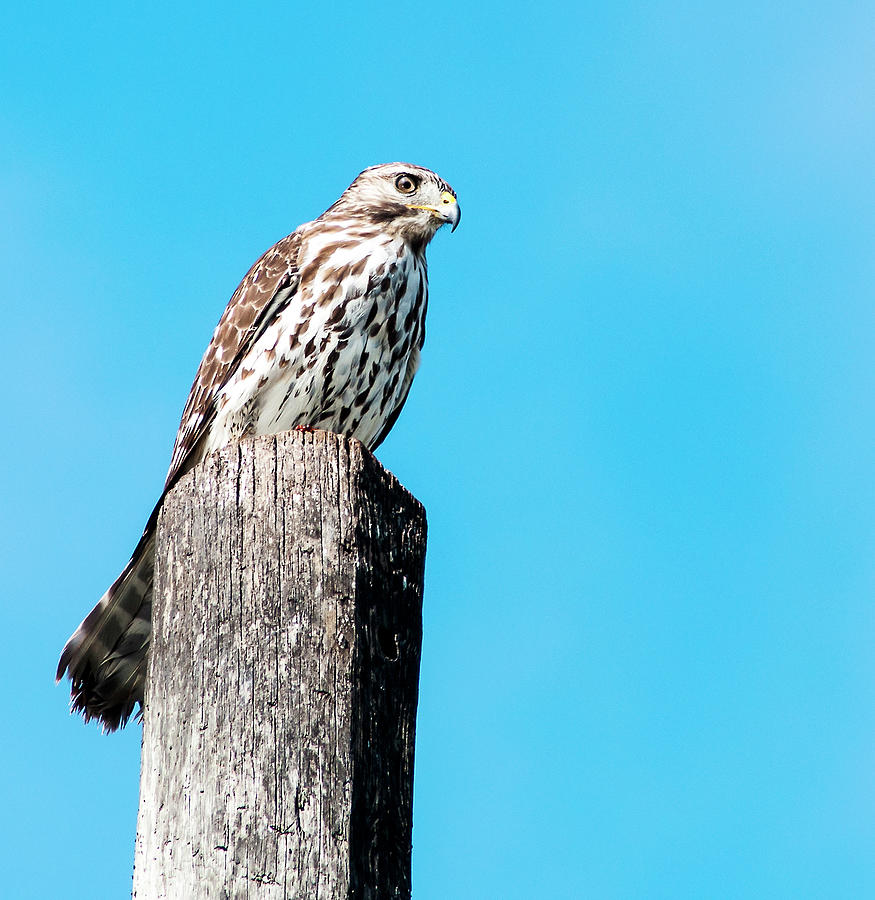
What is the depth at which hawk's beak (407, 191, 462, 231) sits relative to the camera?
6.34m

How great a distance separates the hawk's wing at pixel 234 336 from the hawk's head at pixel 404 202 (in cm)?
52

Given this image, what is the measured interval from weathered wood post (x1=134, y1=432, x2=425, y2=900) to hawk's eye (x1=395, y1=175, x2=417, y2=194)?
3.61 metres

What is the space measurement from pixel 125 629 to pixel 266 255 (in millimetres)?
2632

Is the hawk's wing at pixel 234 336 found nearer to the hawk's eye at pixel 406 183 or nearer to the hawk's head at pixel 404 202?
the hawk's head at pixel 404 202

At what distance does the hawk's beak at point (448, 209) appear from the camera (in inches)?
249

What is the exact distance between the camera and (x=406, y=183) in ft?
21.5

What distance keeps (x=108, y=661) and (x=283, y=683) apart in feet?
4.34

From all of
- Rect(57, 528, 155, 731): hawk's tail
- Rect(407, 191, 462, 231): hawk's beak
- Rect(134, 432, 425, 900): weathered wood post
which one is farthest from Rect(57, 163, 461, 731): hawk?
Rect(134, 432, 425, 900): weathered wood post

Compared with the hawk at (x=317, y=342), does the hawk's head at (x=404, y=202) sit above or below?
above

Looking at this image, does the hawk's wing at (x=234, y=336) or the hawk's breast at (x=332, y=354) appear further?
the hawk's wing at (x=234, y=336)

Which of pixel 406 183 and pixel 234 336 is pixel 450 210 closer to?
pixel 406 183

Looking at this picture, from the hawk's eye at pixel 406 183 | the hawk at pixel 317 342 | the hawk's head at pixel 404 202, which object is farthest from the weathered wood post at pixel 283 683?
the hawk's eye at pixel 406 183

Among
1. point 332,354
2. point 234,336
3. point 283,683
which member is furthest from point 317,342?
point 283,683

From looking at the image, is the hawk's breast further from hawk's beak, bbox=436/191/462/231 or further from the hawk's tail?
the hawk's tail
